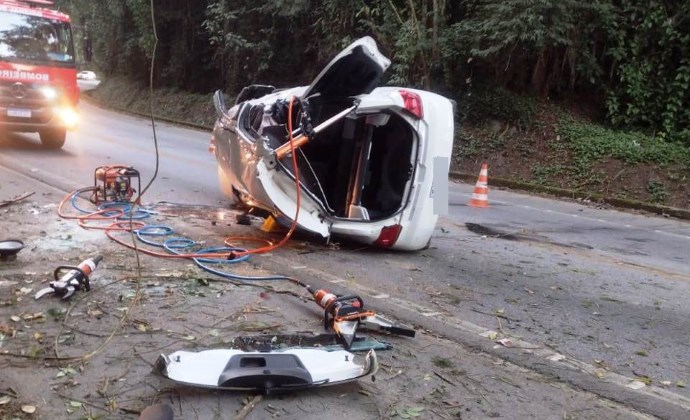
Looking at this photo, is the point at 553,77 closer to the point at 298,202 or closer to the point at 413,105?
the point at 413,105

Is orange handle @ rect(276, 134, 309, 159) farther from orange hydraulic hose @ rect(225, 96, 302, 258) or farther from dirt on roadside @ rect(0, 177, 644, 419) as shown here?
dirt on roadside @ rect(0, 177, 644, 419)

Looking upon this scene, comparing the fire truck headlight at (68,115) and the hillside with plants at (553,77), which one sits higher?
the hillside with plants at (553,77)

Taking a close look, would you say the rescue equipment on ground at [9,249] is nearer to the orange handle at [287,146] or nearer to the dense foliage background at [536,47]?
the orange handle at [287,146]

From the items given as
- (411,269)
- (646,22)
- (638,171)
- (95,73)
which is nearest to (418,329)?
(411,269)

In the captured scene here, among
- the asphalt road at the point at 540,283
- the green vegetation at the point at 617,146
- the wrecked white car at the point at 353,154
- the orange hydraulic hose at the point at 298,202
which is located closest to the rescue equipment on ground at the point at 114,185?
the asphalt road at the point at 540,283

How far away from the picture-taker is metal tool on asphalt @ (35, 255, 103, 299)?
13.6ft

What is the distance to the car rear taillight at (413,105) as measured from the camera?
239 inches

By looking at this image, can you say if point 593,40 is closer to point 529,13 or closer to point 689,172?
point 529,13

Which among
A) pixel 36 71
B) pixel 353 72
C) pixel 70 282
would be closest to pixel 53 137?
pixel 36 71

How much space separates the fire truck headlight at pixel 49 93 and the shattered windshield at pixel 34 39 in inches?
19.3

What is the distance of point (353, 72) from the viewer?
593cm

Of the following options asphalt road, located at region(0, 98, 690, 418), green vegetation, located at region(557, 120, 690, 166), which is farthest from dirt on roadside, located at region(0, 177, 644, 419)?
green vegetation, located at region(557, 120, 690, 166)

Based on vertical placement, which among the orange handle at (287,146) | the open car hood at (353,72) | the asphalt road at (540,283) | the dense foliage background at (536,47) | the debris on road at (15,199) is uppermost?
the dense foliage background at (536,47)

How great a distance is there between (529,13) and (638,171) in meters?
4.30
